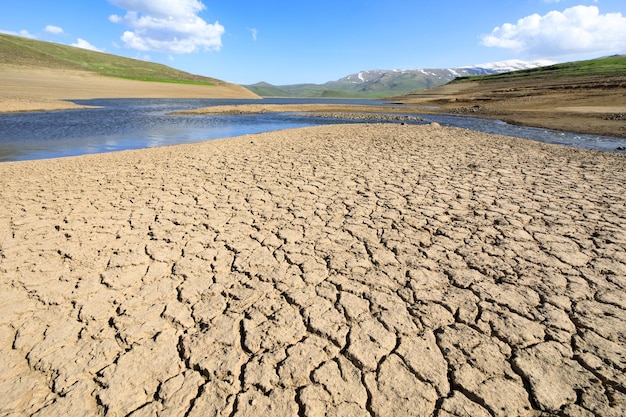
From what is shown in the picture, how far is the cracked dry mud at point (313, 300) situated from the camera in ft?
6.39

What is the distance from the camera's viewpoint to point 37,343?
7.59 ft

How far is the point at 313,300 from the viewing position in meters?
2.77

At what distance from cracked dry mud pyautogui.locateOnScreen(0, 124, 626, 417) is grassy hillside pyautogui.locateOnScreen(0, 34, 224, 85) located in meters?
70.9

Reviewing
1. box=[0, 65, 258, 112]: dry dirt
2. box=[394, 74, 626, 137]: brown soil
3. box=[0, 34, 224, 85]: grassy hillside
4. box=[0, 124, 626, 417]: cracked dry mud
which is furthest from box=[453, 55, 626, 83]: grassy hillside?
box=[0, 34, 224, 85]: grassy hillside

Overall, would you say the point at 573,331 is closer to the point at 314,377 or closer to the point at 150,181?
the point at 314,377

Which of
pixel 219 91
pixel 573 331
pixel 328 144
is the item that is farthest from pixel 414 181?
pixel 219 91

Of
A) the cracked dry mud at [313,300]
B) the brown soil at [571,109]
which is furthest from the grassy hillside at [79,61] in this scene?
the brown soil at [571,109]

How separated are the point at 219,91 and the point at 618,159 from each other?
71844 millimetres

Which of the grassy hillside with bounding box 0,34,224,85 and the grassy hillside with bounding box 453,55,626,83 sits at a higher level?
the grassy hillside with bounding box 0,34,224,85

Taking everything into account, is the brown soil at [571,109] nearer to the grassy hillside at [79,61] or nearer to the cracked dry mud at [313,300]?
the cracked dry mud at [313,300]

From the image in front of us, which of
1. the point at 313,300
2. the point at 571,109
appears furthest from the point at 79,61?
the point at 313,300

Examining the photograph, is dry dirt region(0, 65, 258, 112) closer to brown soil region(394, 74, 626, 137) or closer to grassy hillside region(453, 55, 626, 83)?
brown soil region(394, 74, 626, 137)

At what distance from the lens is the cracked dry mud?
1947mm

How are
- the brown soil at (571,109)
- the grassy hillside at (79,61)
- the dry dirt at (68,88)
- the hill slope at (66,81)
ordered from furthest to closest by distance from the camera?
the grassy hillside at (79,61) < the dry dirt at (68,88) < the hill slope at (66,81) < the brown soil at (571,109)
